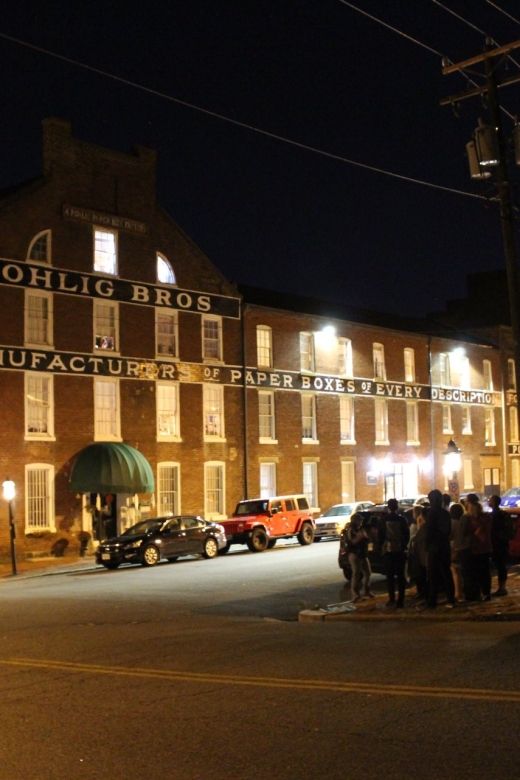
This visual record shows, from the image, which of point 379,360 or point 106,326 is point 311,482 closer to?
point 379,360

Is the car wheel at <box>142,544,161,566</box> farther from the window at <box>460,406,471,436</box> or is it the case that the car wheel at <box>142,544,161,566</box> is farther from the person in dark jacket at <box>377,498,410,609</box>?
the window at <box>460,406,471,436</box>

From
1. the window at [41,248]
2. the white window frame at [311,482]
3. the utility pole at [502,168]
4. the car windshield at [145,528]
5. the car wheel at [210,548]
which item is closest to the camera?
the utility pole at [502,168]

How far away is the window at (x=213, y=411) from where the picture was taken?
42.1 metres

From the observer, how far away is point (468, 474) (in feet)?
190

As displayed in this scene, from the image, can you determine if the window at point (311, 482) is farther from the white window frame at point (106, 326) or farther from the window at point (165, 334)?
the white window frame at point (106, 326)

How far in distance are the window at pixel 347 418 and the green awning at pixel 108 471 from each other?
14.7 m

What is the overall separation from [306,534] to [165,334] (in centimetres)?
991

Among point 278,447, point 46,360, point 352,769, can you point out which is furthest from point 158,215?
point 352,769

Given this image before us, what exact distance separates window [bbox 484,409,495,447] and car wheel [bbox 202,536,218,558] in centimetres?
3064

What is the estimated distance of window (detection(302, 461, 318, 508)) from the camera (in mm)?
46688

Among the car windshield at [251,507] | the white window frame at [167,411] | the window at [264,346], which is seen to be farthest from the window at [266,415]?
the car windshield at [251,507]

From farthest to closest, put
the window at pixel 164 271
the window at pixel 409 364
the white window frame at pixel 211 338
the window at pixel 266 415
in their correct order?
the window at pixel 409 364 → the window at pixel 266 415 → the white window frame at pixel 211 338 → the window at pixel 164 271

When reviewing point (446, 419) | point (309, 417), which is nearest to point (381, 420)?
point (309, 417)

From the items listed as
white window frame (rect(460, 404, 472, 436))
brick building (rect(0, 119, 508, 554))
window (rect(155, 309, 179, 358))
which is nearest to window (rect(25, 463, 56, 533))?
brick building (rect(0, 119, 508, 554))
